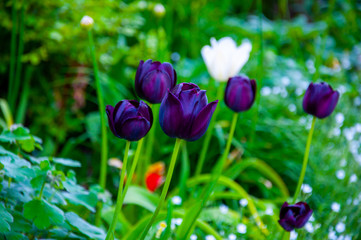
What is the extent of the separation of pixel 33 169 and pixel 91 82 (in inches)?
61.9

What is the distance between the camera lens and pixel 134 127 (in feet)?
2.43

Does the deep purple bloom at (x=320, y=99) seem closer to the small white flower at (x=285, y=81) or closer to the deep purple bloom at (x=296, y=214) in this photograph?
the deep purple bloom at (x=296, y=214)

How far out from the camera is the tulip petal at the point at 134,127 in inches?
29.0

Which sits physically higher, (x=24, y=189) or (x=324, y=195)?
(x=24, y=189)

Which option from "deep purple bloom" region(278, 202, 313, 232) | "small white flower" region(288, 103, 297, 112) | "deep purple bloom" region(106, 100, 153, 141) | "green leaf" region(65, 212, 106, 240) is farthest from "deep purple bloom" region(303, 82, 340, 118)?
"small white flower" region(288, 103, 297, 112)

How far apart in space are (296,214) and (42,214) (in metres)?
0.54

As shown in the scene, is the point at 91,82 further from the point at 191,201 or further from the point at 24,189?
the point at 24,189

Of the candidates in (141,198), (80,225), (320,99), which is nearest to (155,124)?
(141,198)

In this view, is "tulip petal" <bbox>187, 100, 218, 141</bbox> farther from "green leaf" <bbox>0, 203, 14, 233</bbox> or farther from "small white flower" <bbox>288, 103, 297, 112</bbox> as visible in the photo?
"small white flower" <bbox>288, 103, 297, 112</bbox>

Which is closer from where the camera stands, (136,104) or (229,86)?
(136,104)

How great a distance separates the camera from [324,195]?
5.93 ft

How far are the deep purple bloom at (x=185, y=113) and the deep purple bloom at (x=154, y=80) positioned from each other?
14 centimetres

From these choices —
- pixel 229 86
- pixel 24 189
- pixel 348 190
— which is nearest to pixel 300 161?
pixel 348 190

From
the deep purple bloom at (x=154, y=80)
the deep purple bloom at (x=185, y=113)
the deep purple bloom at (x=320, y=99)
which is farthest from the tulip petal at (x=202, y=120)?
the deep purple bloom at (x=320, y=99)
